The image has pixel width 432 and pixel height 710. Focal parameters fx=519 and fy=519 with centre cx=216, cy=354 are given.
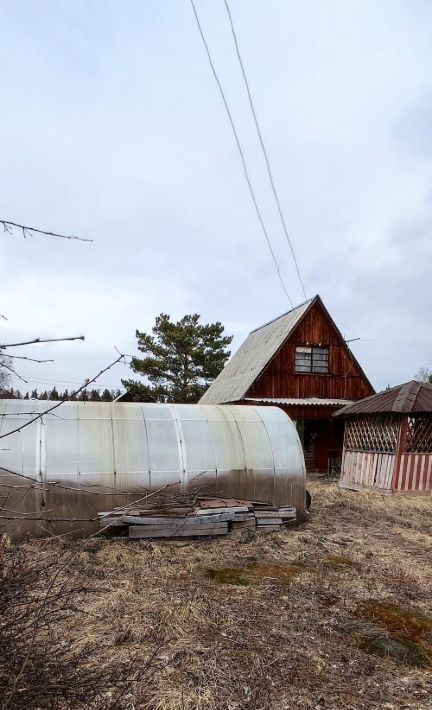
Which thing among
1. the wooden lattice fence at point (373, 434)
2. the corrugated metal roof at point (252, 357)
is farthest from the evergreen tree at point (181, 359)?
the wooden lattice fence at point (373, 434)

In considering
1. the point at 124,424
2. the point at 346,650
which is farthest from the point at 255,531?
the point at 346,650

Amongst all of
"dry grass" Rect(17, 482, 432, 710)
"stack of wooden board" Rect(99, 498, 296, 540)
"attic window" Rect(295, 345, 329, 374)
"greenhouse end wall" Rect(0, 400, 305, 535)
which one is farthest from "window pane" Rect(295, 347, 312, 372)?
"dry grass" Rect(17, 482, 432, 710)

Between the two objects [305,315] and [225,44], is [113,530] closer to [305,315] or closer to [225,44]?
[225,44]

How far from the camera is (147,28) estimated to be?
6078 mm

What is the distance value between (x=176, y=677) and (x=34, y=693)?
8.28 ft

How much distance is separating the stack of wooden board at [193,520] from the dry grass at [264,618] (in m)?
0.27

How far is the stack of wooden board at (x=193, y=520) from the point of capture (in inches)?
357

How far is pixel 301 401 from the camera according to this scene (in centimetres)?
2209

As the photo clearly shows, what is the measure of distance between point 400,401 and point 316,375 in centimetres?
703

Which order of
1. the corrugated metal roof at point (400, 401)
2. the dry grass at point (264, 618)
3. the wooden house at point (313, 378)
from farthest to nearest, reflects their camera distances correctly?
the wooden house at point (313, 378) → the corrugated metal roof at point (400, 401) → the dry grass at point (264, 618)

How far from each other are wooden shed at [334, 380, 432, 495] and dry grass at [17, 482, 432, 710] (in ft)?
21.8

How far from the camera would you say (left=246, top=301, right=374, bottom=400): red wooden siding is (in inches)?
886

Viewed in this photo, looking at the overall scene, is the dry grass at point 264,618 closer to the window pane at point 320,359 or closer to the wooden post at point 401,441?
the wooden post at point 401,441

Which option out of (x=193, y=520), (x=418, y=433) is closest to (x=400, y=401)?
(x=418, y=433)
